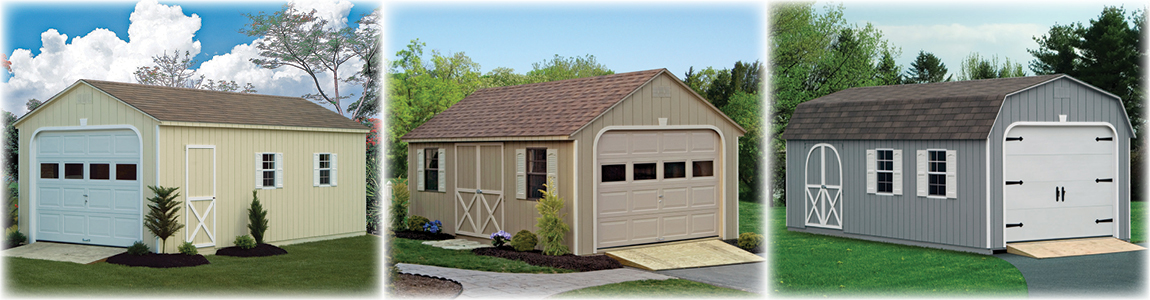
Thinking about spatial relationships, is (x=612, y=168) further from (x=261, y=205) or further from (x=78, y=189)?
(x=78, y=189)

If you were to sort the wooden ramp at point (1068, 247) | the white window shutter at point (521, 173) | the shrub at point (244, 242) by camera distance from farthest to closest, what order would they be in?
Answer: the shrub at point (244, 242) → the white window shutter at point (521, 173) → the wooden ramp at point (1068, 247)

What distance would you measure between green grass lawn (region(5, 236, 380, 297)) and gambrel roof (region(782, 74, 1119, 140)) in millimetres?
7611

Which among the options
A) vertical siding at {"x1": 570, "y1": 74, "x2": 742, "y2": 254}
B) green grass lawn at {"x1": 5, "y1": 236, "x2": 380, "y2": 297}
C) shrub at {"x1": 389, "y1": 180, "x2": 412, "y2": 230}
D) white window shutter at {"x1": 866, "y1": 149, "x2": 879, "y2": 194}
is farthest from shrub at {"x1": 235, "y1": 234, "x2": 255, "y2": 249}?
white window shutter at {"x1": 866, "y1": 149, "x2": 879, "y2": 194}

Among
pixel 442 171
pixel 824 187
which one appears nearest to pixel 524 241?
pixel 442 171

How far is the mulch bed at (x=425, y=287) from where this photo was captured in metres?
6.83

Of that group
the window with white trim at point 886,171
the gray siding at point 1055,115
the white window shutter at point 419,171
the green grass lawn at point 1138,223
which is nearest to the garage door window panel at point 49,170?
the white window shutter at point 419,171

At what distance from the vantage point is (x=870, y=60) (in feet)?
88.3

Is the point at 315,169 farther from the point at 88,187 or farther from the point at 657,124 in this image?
the point at 657,124

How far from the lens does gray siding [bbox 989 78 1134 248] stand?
42.5ft

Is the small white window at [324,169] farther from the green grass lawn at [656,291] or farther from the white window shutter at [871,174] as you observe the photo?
the white window shutter at [871,174]

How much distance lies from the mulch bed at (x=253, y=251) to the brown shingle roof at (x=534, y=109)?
2632 mm

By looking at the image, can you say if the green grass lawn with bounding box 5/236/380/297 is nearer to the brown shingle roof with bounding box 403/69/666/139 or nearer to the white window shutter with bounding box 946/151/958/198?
the brown shingle roof with bounding box 403/69/666/139

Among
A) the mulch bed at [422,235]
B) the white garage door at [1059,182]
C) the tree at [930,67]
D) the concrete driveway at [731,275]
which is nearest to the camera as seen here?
the concrete driveway at [731,275]

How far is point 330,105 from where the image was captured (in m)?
22.7
